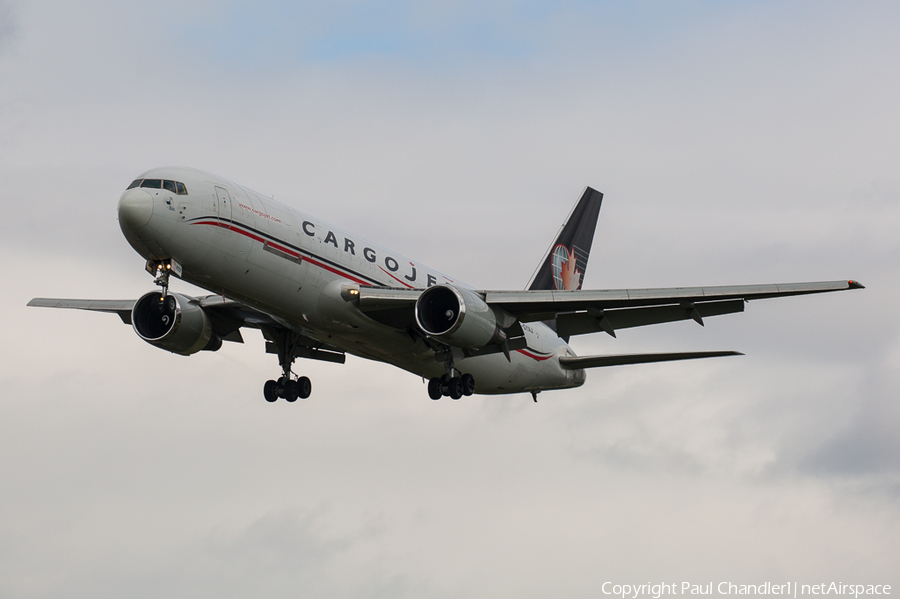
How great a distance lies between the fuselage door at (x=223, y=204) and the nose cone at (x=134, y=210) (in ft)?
6.19

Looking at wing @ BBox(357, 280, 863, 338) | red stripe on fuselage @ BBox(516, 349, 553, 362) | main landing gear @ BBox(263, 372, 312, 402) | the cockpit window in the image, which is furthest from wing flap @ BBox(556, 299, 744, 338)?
the cockpit window

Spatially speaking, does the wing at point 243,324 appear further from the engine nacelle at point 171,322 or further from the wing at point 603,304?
the wing at point 603,304

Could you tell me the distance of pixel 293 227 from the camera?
29391 millimetres

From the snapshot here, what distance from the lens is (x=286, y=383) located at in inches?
1435

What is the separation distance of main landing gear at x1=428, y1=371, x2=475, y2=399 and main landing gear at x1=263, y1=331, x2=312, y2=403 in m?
5.31

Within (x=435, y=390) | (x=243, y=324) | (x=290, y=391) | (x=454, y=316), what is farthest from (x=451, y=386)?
(x=243, y=324)

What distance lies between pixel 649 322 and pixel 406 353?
7748 mm

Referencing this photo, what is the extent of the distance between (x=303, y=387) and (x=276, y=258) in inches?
353

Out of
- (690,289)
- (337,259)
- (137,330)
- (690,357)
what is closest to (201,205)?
(337,259)

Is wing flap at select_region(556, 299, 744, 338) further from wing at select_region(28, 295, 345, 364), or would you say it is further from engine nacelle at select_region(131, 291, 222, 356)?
engine nacelle at select_region(131, 291, 222, 356)

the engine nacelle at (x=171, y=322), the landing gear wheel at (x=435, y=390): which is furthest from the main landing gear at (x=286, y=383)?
the landing gear wheel at (x=435, y=390)

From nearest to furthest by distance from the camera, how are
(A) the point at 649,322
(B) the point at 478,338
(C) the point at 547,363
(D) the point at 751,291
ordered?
(D) the point at 751,291 → (B) the point at 478,338 → (A) the point at 649,322 → (C) the point at 547,363

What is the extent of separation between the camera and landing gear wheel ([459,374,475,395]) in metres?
33.8

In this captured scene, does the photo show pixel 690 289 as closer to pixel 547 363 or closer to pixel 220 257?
pixel 547 363
